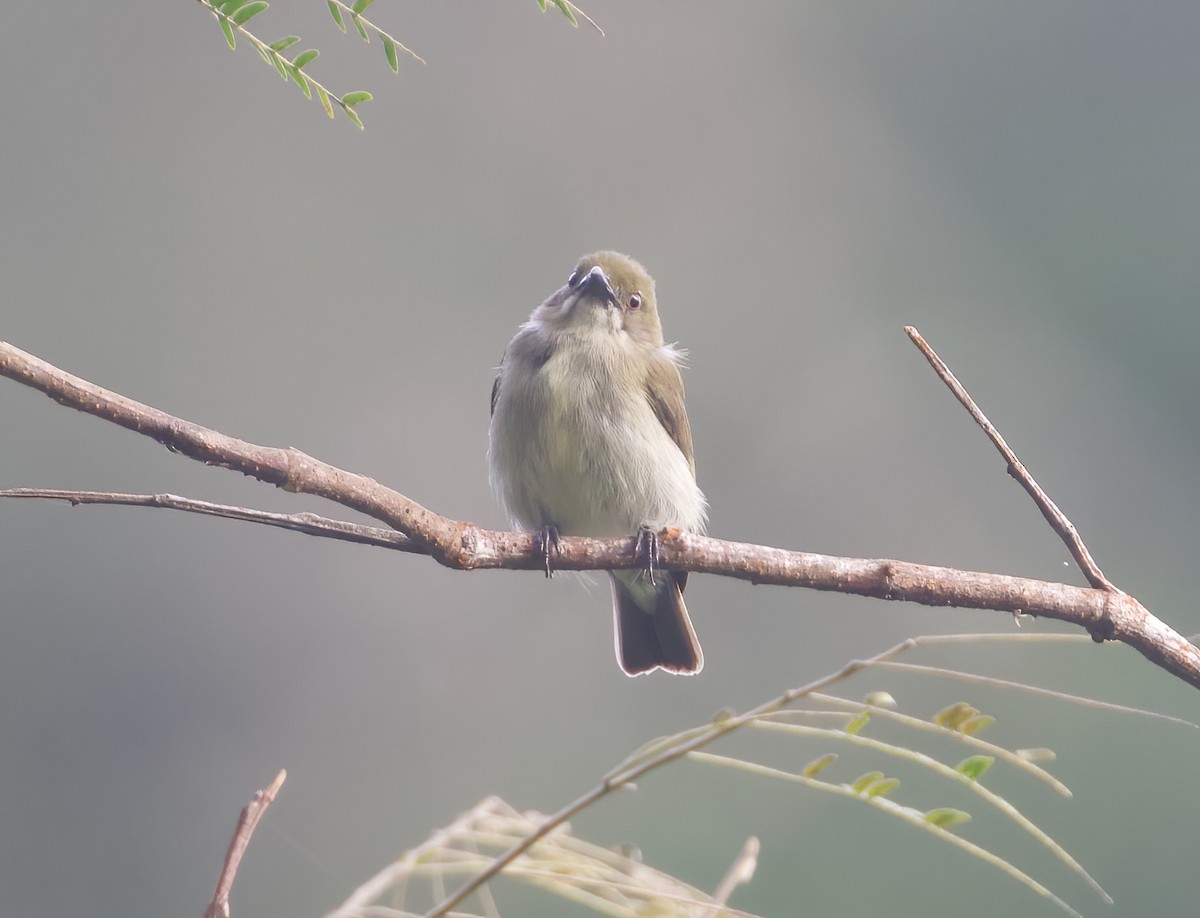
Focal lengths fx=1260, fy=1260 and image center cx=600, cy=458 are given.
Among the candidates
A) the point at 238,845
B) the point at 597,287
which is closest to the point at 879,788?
the point at 238,845

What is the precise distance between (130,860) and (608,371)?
16.5ft

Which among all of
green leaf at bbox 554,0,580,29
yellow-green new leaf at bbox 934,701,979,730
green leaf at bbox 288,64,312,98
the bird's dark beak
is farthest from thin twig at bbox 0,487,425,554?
the bird's dark beak

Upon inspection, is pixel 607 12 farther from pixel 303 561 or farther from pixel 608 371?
pixel 608 371

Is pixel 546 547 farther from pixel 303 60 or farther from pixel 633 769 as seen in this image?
pixel 633 769

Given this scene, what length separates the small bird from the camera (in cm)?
349

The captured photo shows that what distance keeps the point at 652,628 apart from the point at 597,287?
117cm

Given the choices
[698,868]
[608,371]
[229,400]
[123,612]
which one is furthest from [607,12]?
[608,371]

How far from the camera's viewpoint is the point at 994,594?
1923mm

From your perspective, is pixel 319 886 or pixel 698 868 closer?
pixel 698 868

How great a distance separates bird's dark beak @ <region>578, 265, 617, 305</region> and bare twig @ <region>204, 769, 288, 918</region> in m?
2.85

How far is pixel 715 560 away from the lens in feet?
6.95

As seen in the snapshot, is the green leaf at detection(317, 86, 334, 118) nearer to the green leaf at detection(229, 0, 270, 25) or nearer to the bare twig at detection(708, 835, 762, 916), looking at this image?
the green leaf at detection(229, 0, 270, 25)

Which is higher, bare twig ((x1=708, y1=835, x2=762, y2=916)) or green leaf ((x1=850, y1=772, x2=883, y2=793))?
green leaf ((x1=850, y1=772, x2=883, y2=793))

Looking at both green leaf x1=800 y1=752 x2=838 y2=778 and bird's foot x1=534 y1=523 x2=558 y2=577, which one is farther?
bird's foot x1=534 y1=523 x2=558 y2=577
